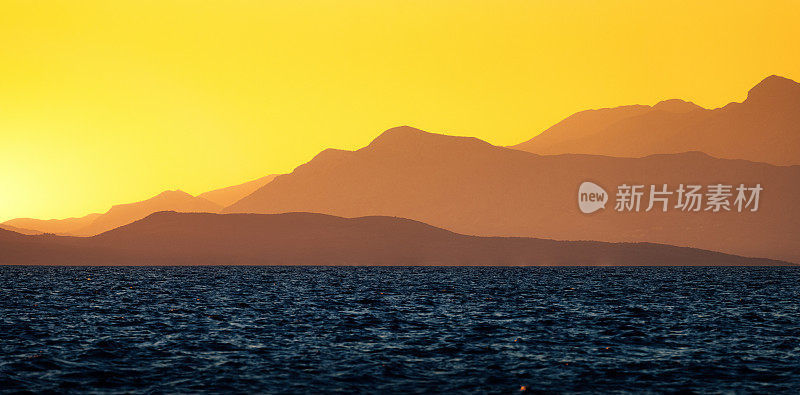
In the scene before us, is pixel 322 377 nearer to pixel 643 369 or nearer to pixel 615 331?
pixel 643 369

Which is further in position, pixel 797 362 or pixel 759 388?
pixel 797 362

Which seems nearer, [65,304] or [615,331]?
[615,331]

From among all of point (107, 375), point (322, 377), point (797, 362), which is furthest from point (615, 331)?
point (107, 375)

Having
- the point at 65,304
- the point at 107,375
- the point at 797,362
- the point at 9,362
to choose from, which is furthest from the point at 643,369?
the point at 65,304

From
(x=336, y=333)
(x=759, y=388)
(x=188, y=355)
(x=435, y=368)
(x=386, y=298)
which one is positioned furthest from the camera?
(x=386, y=298)

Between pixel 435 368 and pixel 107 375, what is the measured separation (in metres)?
15.4

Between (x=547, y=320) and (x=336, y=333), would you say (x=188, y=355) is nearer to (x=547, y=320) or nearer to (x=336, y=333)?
(x=336, y=333)

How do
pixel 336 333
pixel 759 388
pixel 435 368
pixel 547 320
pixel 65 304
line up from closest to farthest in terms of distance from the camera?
pixel 759 388
pixel 435 368
pixel 336 333
pixel 547 320
pixel 65 304

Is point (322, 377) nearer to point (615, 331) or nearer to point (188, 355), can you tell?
point (188, 355)

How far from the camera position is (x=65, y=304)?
83125 millimetres

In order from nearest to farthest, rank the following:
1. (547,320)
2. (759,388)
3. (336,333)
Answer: (759,388), (336,333), (547,320)

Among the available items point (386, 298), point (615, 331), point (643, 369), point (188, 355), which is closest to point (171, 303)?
point (386, 298)

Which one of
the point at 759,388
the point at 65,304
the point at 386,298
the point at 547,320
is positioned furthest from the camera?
the point at 386,298

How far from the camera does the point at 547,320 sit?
64.8 meters
